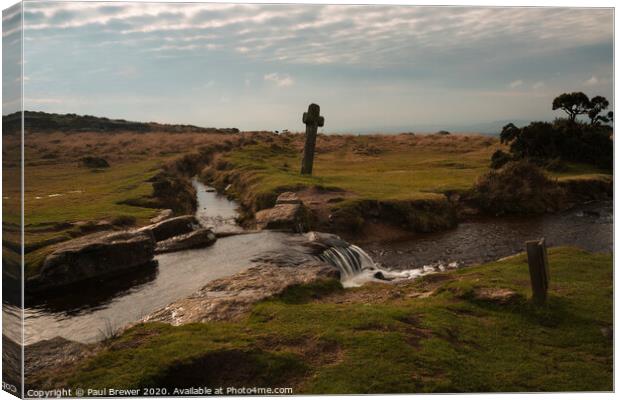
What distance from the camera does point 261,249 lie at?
74.6ft

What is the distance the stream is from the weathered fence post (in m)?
10.1

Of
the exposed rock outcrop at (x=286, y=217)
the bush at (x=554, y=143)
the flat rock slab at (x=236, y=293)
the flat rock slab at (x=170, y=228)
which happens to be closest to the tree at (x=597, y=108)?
the bush at (x=554, y=143)

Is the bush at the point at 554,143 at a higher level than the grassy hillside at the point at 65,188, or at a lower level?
higher

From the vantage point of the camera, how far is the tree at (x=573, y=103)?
17.2 metres

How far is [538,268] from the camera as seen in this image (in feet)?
44.6

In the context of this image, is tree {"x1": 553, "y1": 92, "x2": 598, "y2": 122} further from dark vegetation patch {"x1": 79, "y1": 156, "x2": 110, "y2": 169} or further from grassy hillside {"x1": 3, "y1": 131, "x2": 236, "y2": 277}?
dark vegetation patch {"x1": 79, "y1": 156, "x2": 110, "y2": 169}

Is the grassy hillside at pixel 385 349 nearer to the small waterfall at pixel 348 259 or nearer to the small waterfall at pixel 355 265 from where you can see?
the small waterfall at pixel 355 265

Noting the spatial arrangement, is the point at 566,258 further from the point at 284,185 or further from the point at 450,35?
the point at 284,185

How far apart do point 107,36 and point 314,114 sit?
86.5ft

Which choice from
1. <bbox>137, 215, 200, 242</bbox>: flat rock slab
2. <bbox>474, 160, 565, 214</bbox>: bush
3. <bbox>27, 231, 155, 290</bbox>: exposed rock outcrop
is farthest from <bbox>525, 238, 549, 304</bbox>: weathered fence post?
<bbox>474, 160, 565, 214</bbox>: bush

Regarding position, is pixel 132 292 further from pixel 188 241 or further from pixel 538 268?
pixel 538 268

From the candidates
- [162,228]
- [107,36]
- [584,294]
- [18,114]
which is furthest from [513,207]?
[18,114]

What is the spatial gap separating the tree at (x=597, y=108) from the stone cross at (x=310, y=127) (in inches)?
928

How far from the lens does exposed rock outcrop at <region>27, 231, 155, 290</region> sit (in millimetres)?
18859
